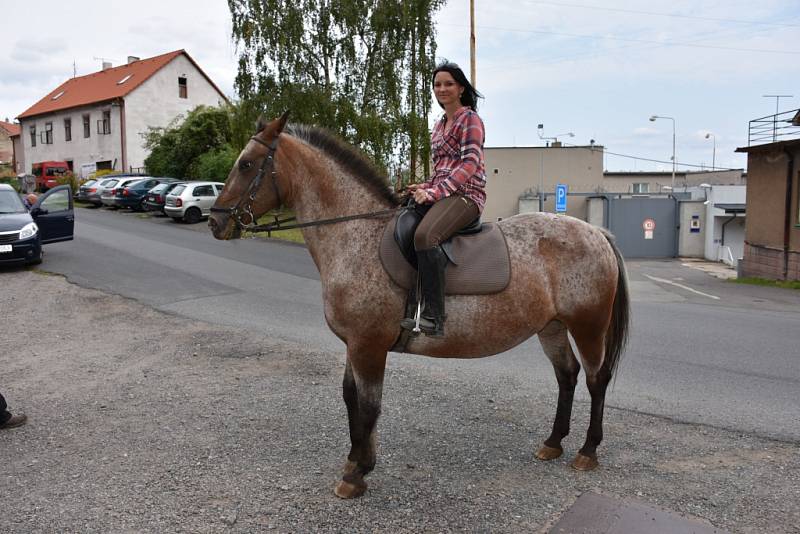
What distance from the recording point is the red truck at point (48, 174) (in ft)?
133

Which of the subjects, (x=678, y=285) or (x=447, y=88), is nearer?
(x=447, y=88)

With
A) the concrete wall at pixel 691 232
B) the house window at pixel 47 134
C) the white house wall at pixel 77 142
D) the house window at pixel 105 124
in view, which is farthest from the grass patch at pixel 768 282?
the house window at pixel 47 134

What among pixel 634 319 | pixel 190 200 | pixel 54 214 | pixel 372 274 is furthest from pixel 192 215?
pixel 372 274

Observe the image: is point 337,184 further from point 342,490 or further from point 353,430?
point 342,490

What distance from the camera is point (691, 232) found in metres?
30.0

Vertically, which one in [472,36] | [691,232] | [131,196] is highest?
[472,36]

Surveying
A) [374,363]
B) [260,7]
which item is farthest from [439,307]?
[260,7]

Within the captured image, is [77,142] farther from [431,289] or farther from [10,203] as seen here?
[431,289]

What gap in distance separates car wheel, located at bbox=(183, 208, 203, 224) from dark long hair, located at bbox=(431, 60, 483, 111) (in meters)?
22.9

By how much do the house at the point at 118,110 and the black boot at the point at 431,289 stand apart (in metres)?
42.5

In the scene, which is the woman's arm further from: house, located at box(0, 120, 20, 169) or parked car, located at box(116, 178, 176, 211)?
house, located at box(0, 120, 20, 169)

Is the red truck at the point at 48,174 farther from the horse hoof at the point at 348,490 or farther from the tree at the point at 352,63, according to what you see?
the horse hoof at the point at 348,490

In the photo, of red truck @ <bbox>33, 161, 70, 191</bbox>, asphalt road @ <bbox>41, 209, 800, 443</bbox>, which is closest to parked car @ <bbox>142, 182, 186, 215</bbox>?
asphalt road @ <bbox>41, 209, 800, 443</bbox>

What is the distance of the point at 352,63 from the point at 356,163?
66.9 feet
